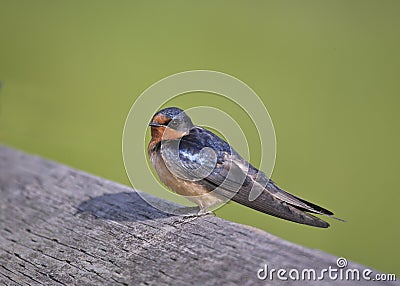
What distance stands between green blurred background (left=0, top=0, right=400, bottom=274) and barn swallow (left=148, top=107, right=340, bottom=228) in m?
2.96

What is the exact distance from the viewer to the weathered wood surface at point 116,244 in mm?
1978

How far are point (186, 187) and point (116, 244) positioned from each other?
73 centimetres

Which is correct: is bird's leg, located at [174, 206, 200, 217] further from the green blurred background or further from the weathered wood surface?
the green blurred background

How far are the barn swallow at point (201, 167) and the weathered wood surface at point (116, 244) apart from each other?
0.26 metres

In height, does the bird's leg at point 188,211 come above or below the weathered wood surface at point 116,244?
above

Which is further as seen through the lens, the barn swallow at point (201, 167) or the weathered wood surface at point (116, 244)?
the barn swallow at point (201, 167)

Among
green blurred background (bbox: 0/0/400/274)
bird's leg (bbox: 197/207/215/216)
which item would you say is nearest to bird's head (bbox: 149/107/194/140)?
bird's leg (bbox: 197/207/215/216)

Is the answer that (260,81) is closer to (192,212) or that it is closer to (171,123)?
(171,123)

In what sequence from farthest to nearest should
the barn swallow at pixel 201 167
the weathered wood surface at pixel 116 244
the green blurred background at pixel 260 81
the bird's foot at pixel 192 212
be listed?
1. the green blurred background at pixel 260 81
2. the barn swallow at pixel 201 167
3. the bird's foot at pixel 192 212
4. the weathered wood surface at pixel 116 244

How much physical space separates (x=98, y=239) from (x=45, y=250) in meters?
0.25

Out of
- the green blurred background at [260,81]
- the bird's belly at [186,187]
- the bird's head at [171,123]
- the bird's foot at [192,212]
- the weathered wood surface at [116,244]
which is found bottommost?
the weathered wood surface at [116,244]

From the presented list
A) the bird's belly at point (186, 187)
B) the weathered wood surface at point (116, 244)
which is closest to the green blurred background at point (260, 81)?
the bird's belly at point (186, 187)

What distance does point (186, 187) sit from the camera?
307 centimetres

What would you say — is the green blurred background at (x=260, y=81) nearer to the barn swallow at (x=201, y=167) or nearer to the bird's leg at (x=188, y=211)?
the barn swallow at (x=201, y=167)
